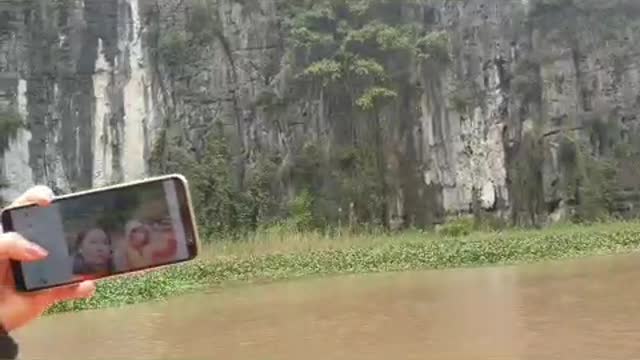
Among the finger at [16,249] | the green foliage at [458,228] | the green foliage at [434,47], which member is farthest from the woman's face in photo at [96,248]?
the green foliage at [434,47]

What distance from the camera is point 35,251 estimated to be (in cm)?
105

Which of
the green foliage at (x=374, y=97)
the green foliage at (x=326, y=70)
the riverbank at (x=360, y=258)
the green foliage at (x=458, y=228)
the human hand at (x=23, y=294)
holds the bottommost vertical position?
the green foliage at (x=458, y=228)

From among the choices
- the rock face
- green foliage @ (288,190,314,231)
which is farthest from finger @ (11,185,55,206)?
the rock face

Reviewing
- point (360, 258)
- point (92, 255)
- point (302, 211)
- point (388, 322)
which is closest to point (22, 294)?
point (92, 255)

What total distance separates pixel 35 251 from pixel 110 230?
5.8 inches

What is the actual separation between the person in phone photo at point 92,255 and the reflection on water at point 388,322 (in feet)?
13.3

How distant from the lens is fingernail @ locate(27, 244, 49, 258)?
1.04 meters

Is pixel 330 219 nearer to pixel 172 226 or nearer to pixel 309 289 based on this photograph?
pixel 309 289

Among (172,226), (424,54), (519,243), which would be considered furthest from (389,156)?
(172,226)

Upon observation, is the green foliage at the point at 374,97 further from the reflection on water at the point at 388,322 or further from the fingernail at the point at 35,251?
the fingernail at the point at 35,251

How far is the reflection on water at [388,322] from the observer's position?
541cm

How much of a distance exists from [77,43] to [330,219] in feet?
25.4

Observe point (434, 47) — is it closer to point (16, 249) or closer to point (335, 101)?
point (335, 101)

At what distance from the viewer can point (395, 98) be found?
2038 cm
